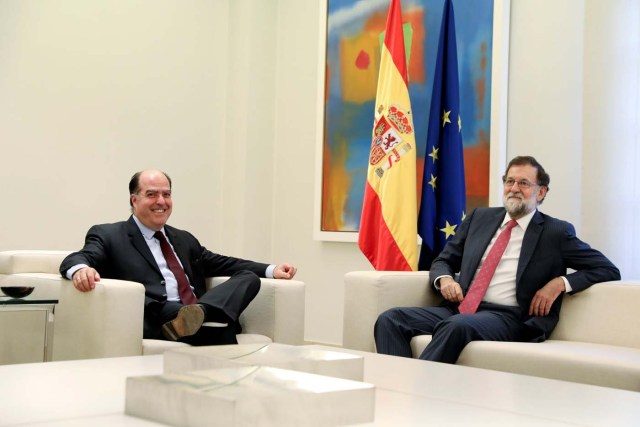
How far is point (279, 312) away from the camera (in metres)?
3.83

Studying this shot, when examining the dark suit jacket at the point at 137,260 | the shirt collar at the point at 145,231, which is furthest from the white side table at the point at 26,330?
the shirt collar at the point at 145,231

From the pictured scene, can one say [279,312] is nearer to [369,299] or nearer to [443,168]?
[369,299]

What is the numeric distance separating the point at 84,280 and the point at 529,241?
6.77 feet

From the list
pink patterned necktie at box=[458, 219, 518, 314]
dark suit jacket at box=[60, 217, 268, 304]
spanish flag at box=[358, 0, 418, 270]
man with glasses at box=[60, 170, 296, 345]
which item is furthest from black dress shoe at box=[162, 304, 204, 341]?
spanish flag at box=[358, 0, 418, 270]

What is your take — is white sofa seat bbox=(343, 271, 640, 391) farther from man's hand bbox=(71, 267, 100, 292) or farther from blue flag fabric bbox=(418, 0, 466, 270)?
man's hand bbox=(71, 267, 100, 292)

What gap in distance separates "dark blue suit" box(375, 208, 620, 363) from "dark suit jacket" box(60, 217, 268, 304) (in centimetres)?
82

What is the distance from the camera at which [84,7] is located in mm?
5934

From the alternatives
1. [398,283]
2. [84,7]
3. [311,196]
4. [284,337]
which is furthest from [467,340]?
[84,7]

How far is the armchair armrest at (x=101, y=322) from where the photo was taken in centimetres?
328

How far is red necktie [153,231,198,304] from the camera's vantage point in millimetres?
3941

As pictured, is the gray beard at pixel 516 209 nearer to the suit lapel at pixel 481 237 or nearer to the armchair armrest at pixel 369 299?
the suit lapel at pixel 481 237

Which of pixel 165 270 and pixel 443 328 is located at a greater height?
pixel 165 270

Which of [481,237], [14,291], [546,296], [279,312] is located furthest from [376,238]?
[14,291]

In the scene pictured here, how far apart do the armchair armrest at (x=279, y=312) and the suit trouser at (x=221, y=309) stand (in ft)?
0.30
